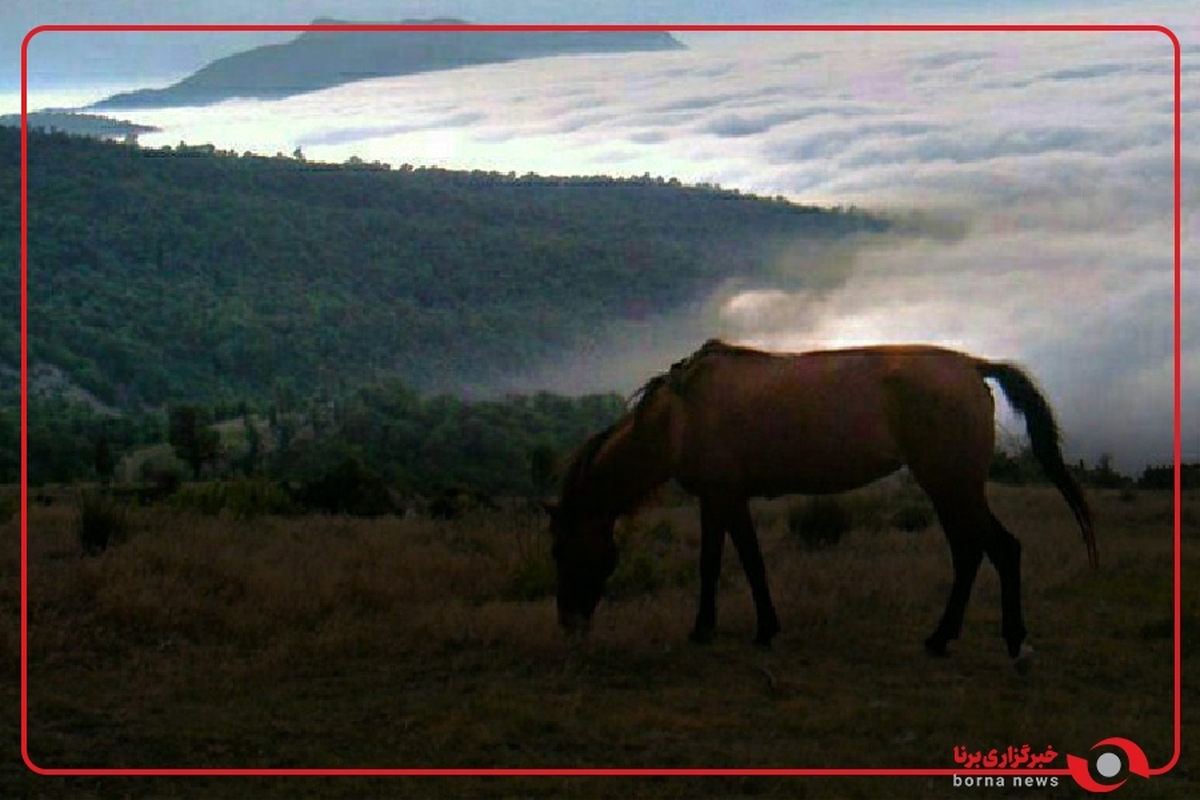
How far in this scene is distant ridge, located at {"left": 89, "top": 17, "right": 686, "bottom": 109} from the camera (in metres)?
7.69

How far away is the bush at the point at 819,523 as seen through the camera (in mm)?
10820

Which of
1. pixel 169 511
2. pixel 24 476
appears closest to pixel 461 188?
pixel 24 476

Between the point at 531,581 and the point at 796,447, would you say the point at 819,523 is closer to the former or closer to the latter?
the point at 531,581

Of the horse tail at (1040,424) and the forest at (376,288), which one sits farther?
the forest at (376,288)

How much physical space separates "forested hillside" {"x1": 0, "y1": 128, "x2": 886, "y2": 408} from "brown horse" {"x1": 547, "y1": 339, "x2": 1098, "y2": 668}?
3.37 ft

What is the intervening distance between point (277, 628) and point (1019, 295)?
477 centimetres

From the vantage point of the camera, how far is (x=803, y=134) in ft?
25.9

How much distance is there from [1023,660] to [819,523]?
4024mm

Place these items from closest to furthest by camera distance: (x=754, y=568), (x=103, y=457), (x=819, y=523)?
(x=754, y=568) < (x=819, y=523) < (x=103, y=457)

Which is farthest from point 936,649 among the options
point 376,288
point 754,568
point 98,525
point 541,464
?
point 98,525

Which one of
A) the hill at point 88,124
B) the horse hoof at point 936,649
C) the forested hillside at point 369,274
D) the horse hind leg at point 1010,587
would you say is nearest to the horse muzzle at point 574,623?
the forested hillside at point 369,274

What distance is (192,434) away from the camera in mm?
10047

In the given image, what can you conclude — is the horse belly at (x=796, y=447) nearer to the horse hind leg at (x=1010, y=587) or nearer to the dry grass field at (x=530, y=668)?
the horse hind leg at (x=1010, y=587)

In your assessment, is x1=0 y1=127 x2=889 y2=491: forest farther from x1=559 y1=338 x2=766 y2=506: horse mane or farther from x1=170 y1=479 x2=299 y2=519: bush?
x1=170 y1=479 x2=299 y2=519: bush
